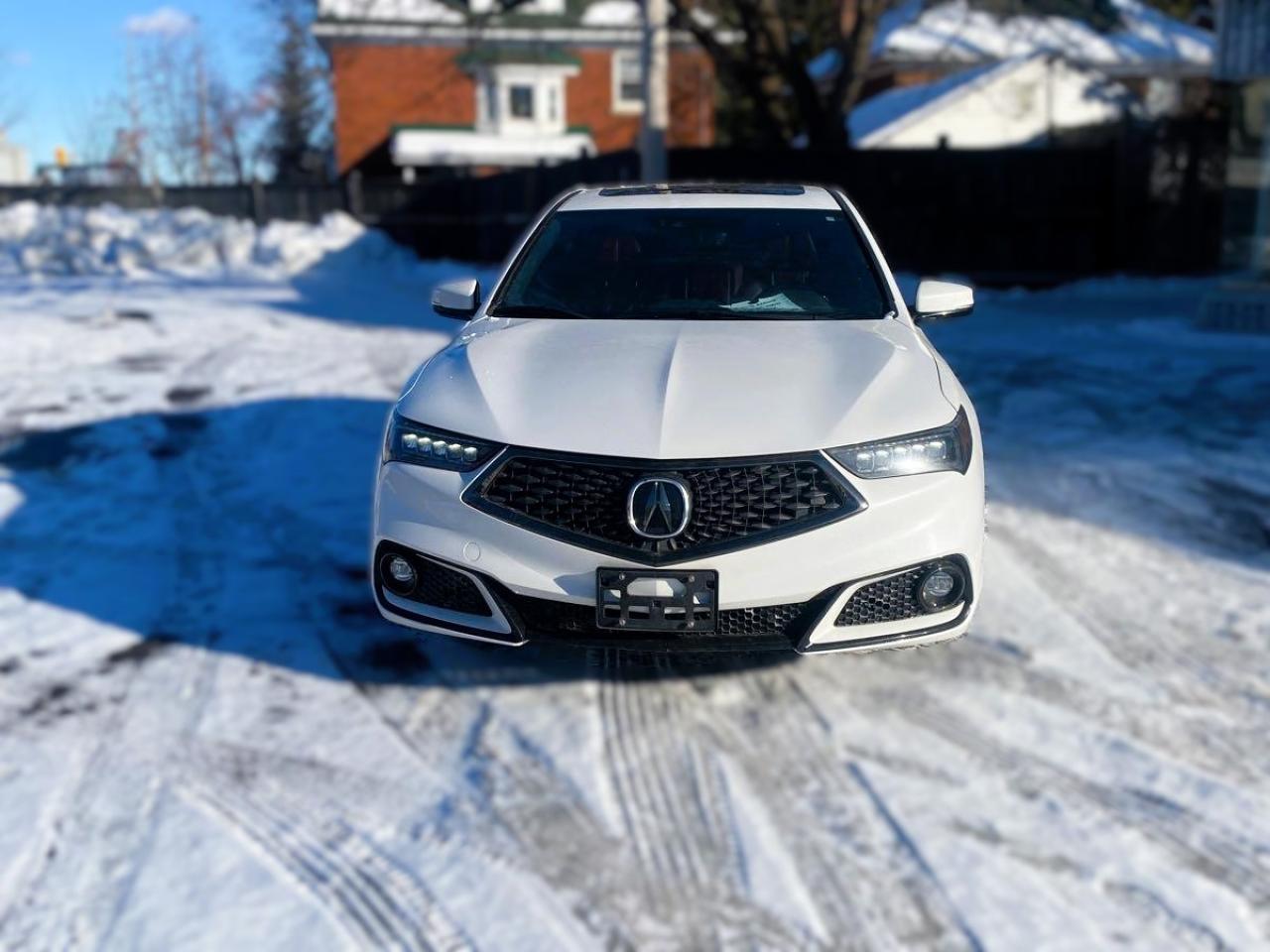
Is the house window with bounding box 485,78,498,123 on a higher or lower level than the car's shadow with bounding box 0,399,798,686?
higher

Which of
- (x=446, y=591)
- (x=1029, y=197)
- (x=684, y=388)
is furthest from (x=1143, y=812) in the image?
(x=1029, y=197)

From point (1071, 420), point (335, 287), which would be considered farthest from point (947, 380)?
point (335, 287)

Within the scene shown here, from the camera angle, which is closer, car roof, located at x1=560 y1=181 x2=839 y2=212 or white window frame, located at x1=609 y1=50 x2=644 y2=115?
car roof, located at x1=560 y1=181 x2=839 y2=212

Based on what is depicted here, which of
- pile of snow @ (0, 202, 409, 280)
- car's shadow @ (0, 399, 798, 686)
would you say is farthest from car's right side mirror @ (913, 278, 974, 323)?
pile of snow @ (0, 202, 409, 280)

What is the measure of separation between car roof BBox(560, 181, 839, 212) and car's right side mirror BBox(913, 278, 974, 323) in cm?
71

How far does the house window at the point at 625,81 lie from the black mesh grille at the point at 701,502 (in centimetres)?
3915

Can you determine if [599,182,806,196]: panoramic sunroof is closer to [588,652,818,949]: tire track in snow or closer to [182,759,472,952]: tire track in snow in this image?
[588,652,818,949]: tire track in snow

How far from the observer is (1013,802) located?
330cm

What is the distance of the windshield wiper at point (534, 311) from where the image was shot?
448 centimetres

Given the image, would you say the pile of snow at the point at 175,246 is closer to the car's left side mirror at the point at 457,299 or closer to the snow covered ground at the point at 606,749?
the snow covered ground at the point at 606,749

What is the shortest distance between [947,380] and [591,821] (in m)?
1.79

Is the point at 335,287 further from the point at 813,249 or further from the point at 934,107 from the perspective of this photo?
the point at 934,107

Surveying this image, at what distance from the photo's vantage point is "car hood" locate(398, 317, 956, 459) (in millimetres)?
3350

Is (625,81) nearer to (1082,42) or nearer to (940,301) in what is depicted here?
(1082,42)
